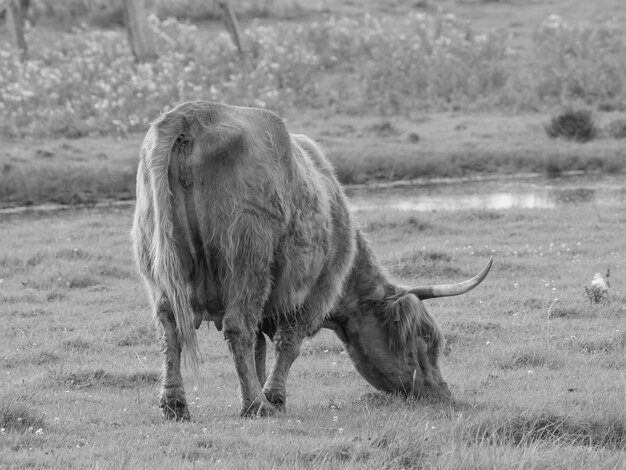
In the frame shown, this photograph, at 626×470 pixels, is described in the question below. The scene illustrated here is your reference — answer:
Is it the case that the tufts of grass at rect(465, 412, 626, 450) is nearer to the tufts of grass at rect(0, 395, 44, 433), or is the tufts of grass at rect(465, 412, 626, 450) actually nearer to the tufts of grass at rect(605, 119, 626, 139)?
the tufts of grass at rect(0, 395, 44, 433)

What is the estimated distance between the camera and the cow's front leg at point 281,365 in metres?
6.82

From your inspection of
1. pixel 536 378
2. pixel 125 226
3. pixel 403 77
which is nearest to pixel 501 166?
pixel 403 77

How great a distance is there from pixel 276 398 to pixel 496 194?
430 inches

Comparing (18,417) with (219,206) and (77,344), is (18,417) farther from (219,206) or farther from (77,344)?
(77,344)

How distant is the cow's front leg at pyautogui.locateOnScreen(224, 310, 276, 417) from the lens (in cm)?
645

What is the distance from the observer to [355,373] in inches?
316

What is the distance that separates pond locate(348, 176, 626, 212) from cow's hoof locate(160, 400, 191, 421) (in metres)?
9.03

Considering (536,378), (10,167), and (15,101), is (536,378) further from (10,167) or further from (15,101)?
(15,101)

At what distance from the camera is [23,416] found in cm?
604

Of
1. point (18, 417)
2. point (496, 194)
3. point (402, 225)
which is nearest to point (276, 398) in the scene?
point (18, 417)

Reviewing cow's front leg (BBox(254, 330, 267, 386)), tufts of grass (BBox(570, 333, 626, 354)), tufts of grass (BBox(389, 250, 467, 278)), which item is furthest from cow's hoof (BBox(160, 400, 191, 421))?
tufts of grass (BBox(389, 250, 467, 278))

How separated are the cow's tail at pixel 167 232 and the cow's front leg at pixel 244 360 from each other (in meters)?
0.24

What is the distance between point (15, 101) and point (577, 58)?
12191 mm

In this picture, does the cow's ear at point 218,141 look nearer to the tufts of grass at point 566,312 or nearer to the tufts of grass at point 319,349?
the tufts of grass at point 319,349
